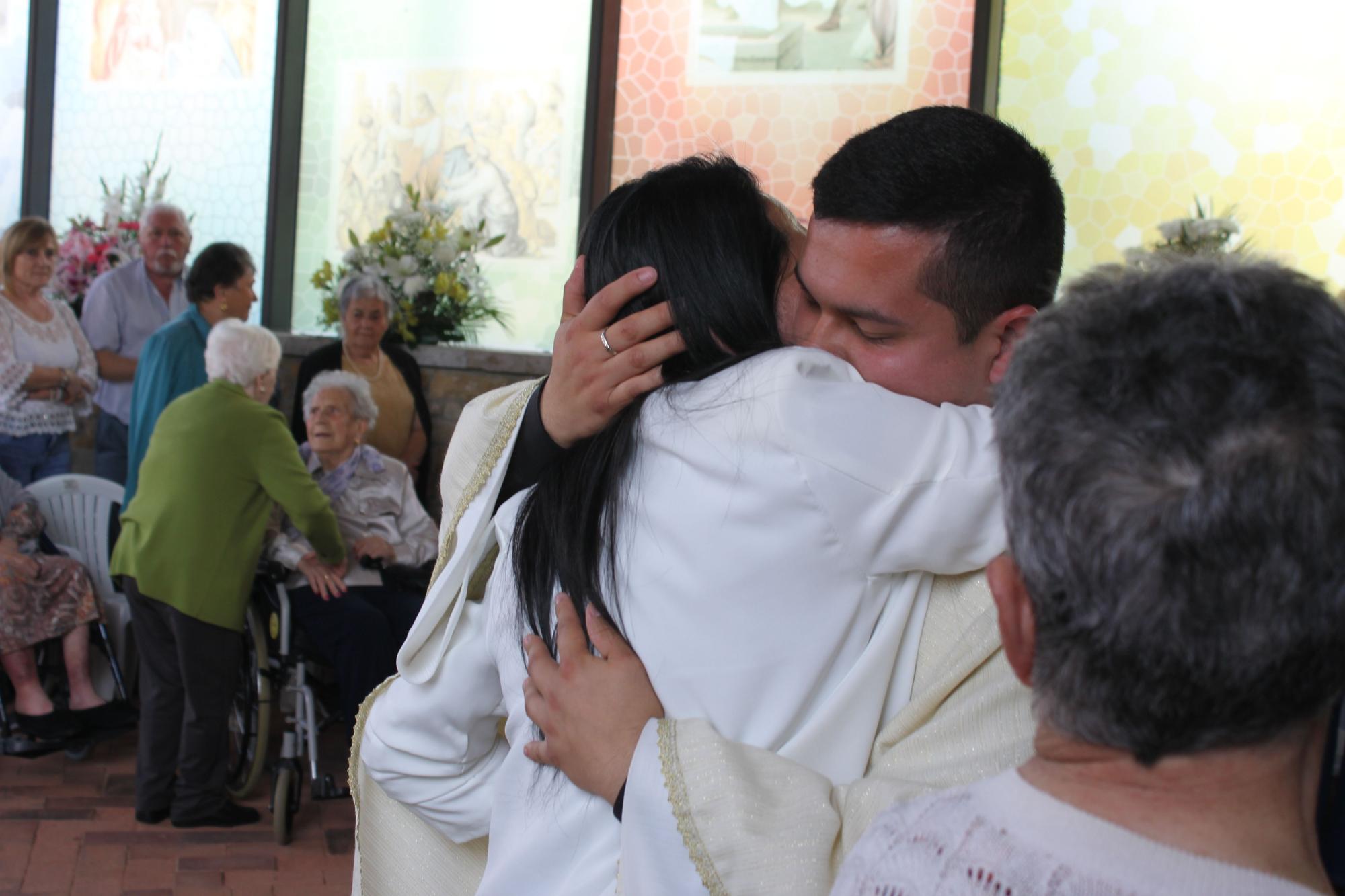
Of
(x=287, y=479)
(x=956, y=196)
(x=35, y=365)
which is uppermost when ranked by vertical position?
(x=956, y=196)

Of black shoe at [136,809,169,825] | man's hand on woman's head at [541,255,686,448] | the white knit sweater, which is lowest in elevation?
black shoe at [136,809,169,825]

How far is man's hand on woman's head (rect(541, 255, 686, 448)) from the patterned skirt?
4.11m

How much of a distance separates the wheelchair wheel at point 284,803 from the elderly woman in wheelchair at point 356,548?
0.82 feet

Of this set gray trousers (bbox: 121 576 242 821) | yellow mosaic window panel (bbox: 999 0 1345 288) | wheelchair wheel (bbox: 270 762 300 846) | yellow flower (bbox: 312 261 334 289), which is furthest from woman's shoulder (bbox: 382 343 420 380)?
yellow mosaic window panel (bbox: 999 0 1345 288)

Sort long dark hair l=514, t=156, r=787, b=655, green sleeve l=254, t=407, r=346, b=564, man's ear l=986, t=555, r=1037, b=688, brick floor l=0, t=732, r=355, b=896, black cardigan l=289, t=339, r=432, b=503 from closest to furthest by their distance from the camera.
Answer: man's ear l=986, t=555, r=1037, b=688, long dark hair l=514, t=156, r=787, b=655, brick floor l=0, t=732, r=355, b=896, green sleeve l=254, t=407, r=346, b=564, black cardigan l=289, t=339, r=432, b=503

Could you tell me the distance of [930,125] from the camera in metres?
1.45

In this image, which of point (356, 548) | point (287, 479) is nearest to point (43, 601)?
point (356, 548)

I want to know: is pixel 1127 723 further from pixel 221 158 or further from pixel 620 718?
pixel 221 158

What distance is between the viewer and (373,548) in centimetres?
482

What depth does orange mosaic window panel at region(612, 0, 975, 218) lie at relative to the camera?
21.6 feet

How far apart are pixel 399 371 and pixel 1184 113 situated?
3.68 meters

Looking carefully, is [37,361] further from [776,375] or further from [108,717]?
[776,375]

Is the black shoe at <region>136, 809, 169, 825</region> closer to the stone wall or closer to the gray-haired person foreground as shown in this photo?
the stone wall

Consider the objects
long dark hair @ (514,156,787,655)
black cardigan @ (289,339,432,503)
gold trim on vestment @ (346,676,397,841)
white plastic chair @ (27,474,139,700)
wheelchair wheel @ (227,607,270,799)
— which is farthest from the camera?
black cardigan @ (289,339,432,503)
